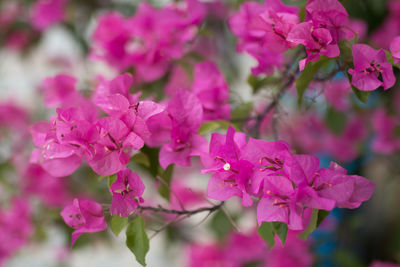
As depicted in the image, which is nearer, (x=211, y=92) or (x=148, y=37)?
(x=211, y=92)

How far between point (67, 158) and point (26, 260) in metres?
2.02

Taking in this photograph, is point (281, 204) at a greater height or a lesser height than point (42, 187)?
greater

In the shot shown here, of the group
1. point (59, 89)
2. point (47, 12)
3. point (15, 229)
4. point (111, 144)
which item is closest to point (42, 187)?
point (15, 229)

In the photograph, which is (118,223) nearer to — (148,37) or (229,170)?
(229,170)

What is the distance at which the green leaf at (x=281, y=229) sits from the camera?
427mm

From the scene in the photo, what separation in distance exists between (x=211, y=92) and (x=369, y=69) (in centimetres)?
22

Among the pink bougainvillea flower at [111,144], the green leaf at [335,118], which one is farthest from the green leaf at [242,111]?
the green leaf at [335,118]

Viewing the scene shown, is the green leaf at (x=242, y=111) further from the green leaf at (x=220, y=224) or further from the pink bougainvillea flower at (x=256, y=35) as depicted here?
the green leaf at (x=220, y=224)

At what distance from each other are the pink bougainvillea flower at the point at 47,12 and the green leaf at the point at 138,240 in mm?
944

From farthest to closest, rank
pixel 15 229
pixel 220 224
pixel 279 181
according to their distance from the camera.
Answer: pixel 15 229 → pixel 220 224 → pixel 279 181

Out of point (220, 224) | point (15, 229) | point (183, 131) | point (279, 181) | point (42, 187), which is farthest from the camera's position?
point (42, 187)

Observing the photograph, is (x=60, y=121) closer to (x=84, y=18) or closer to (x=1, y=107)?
(x=84, y=18)

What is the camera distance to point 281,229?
436 millimetres

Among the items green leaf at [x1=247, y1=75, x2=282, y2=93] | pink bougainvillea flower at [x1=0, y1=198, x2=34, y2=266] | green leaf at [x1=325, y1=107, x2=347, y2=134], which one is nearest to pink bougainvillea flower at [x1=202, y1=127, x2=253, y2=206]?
green leaf at [x1=247, y1=75, x2=282, y2=93]
